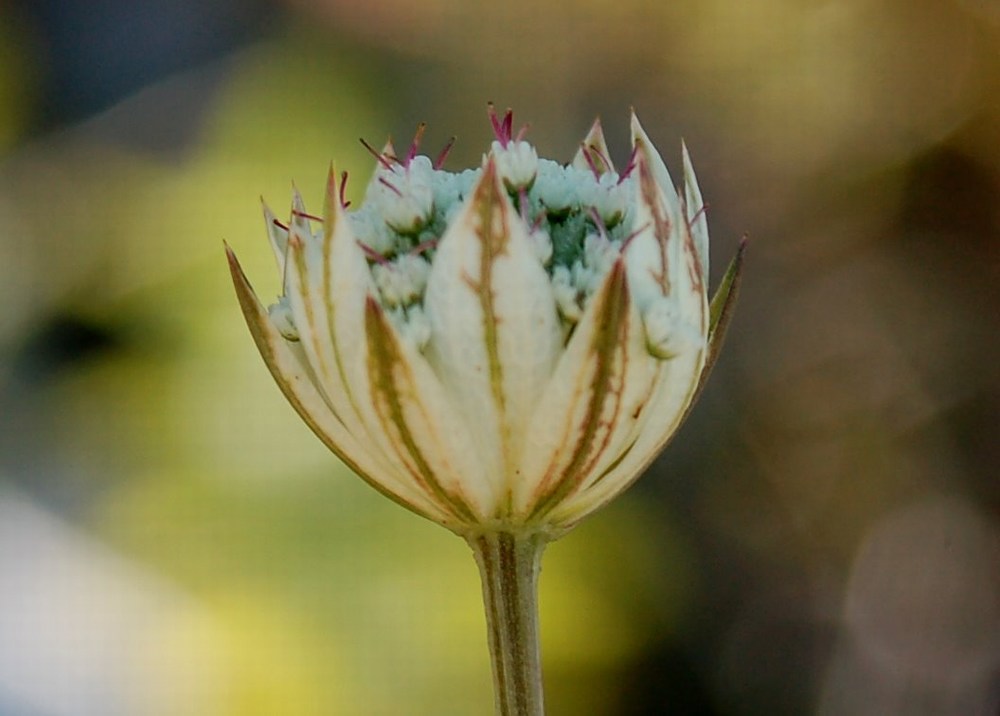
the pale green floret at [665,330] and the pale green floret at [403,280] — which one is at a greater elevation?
the pale green floret at [403,280]

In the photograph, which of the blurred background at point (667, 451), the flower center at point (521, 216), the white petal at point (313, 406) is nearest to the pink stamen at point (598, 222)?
the flower center at point (521, 216)

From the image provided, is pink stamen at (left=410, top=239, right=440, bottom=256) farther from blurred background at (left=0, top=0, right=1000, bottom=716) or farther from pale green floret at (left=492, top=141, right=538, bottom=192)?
blurred background at (left=0, top=0, right=1000, bottom=716)

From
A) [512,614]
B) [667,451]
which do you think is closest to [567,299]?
[512,614]

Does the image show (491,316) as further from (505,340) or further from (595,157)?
(595,157)

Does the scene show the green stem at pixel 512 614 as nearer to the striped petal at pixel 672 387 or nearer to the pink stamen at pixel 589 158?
the striped petal at pixel 672 387

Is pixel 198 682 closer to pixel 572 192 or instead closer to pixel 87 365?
pixel 87 365

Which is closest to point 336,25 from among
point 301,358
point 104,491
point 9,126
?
point 9,126
